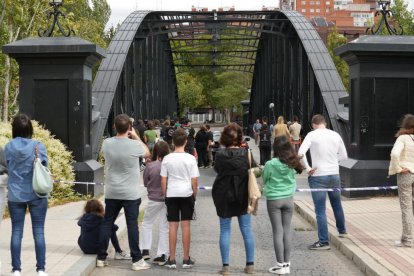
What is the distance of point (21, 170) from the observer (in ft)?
21.0

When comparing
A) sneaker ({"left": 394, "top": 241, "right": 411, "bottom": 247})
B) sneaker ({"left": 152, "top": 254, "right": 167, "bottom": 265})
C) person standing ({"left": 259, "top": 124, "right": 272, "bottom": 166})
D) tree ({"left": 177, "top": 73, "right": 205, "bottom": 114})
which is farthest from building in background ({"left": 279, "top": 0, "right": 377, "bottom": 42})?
sneaker ({"left": 152, "top": 254, "right": 167, "bottom": 265})

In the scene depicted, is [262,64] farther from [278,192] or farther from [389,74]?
[278,192]

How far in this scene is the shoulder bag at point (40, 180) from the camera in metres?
6.28

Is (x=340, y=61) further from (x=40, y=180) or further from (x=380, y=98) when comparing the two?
(x=40, y=180)

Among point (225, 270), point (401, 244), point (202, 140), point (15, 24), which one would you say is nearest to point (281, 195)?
point (225, 270)

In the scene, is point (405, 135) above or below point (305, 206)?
above

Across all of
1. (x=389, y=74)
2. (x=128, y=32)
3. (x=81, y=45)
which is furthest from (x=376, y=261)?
(x=128, y=32)

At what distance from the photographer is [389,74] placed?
12992 mm

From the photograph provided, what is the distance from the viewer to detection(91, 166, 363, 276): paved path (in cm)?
726

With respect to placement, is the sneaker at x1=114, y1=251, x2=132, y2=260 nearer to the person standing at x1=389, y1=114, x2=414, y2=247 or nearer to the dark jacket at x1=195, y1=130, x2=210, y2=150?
the person standing at x1=389, y1=114, x2=414, y2=247

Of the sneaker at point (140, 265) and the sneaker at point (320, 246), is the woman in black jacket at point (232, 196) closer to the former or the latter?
the sneaker at point (140, 265)

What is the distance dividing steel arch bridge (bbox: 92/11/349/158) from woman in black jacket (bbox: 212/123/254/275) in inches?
324

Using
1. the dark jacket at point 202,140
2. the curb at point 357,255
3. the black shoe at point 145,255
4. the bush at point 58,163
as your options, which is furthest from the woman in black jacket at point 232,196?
the dark jacket at point 202,140

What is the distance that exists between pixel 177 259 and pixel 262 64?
32.2 meters
